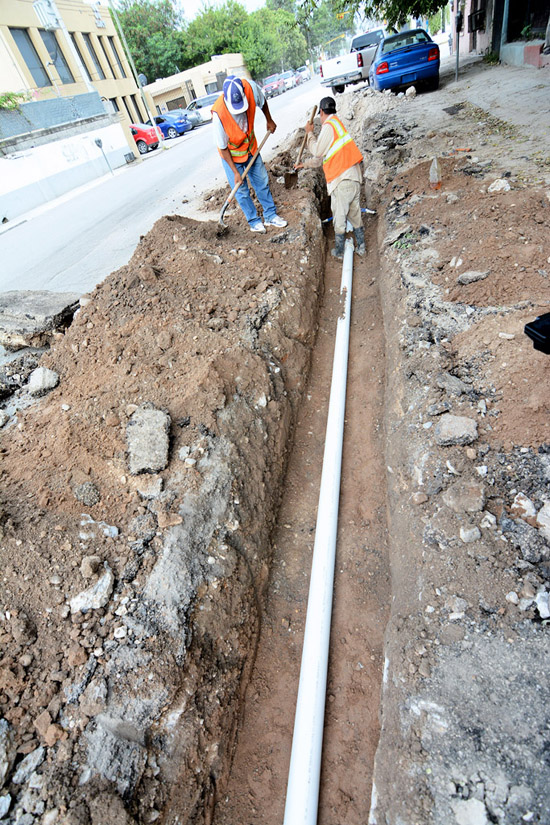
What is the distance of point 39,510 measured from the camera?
8.00 feet

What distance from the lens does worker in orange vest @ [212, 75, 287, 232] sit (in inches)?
191

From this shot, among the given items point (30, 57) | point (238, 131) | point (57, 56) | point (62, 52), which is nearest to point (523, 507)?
point (238, 131)

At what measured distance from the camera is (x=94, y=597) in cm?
218

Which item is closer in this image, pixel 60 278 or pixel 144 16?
pixel 60 278

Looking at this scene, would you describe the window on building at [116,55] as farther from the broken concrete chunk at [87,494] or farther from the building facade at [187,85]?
the broken concrete chunk at [87,494]

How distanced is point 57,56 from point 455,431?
26.0m

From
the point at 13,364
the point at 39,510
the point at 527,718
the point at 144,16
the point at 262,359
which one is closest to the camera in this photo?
the point at 527,718

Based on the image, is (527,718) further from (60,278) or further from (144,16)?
(144,16)

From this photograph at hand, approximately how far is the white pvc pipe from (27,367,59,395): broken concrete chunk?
2.26 meters

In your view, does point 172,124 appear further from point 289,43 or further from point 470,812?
point 289,43

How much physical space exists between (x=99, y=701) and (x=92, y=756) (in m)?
0.19

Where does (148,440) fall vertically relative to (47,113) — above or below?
below

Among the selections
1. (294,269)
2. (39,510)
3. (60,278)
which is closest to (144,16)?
(60,278)

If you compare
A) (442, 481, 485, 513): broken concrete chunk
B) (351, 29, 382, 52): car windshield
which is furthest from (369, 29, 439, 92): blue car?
(442, 481, 485, 513): broken concrete chunk
